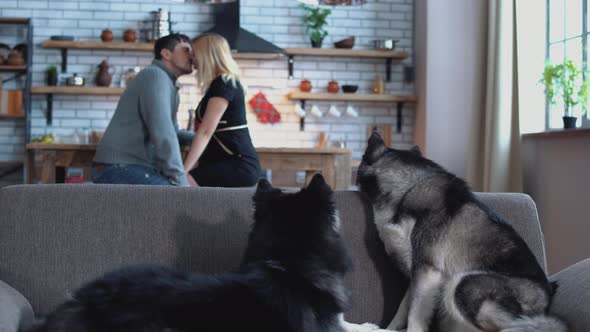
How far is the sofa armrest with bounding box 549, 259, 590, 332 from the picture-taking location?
2.00 meters

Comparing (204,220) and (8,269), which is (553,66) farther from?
(8,269)

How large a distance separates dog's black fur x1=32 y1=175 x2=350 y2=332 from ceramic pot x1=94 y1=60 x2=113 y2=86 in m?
6.27

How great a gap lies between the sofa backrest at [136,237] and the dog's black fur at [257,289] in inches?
14.5

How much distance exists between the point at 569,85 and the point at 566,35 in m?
0.66

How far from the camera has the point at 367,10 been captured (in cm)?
838

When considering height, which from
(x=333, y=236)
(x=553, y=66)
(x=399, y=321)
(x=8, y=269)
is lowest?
(x=399, y=321)

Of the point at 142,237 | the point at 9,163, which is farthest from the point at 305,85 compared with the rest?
the point at 142,237

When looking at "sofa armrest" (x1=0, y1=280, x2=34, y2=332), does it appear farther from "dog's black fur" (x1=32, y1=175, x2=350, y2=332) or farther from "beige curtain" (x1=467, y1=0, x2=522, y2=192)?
"beige curtain" (x1=467, y1=0, x2=522, y2=192)

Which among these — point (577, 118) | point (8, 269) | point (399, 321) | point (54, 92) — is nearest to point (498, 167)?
point (577, 118)

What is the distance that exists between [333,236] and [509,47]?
3896 mm

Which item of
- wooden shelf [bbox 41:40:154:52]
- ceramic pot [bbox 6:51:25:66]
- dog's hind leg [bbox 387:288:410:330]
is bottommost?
dog's hind leg [bbox 387:288:410:330]

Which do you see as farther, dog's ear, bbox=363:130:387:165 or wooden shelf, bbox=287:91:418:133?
wooden shelf, bbox=287:91:418:133

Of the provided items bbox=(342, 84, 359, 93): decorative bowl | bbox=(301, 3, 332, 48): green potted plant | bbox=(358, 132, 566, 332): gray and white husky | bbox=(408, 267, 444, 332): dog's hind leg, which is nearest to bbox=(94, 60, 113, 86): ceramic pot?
bbox=(301, 3, 332, 48): green potted plant

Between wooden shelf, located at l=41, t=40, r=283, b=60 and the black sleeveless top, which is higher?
wooden shelf, located at l=41, t=40, r=283, b=60
